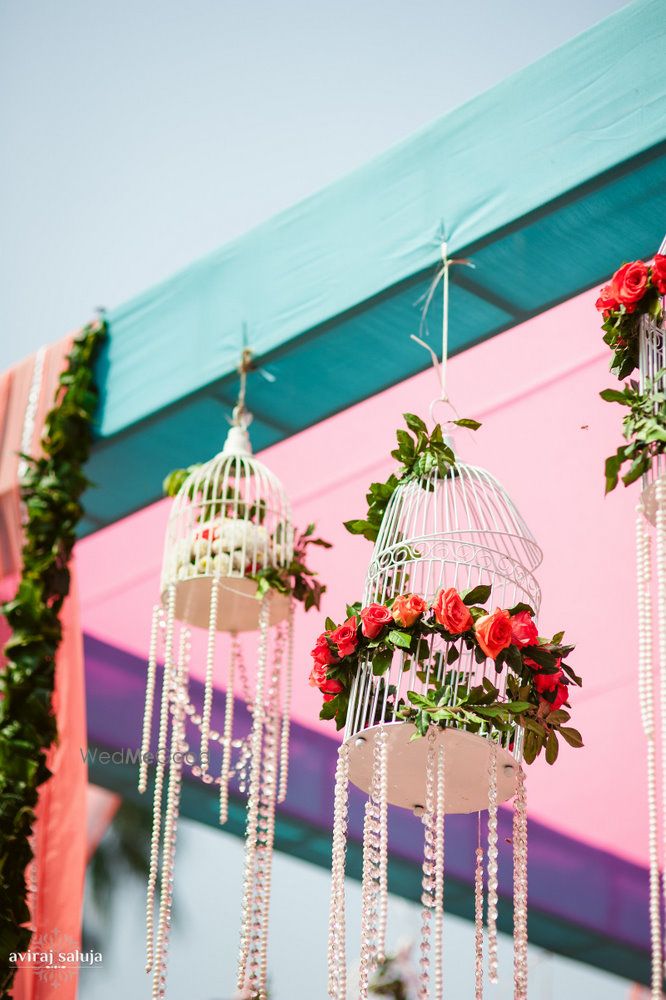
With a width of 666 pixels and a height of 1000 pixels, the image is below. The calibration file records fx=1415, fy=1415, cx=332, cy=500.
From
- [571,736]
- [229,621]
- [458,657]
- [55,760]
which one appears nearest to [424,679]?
[458,657]

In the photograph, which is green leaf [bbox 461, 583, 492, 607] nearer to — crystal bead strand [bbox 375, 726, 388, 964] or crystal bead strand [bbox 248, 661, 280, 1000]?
crystal bead strand [bbox 375, 726, 388, 964]

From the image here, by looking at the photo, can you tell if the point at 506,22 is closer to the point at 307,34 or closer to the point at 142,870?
the point at 307,34

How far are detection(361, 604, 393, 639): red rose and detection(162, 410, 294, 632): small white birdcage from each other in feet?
2.60

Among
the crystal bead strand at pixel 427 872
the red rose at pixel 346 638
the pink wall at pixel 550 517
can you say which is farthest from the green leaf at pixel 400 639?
the pink wall at pixel 550 517

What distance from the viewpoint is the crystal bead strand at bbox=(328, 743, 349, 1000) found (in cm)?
285

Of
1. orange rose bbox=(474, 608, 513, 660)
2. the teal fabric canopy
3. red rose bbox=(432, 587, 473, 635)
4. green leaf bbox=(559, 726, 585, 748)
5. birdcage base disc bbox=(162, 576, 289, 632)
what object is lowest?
green leaf bbox=(559, 726, 585, 748)

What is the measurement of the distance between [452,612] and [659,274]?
822 millimetres

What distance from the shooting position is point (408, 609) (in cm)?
304

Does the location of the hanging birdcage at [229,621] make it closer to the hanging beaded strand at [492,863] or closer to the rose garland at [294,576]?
the rose garland at [294,576]

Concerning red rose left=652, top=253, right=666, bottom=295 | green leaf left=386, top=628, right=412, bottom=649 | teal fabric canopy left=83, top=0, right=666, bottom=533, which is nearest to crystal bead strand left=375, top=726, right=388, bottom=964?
green leaf left=386, top=628, right=412, bottom=649

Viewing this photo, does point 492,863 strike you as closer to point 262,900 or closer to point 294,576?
point 262,900

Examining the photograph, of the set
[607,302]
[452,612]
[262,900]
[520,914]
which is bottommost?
[520,914]

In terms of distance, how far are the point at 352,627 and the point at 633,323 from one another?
893 millimetres

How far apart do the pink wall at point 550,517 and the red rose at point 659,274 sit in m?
1.81
